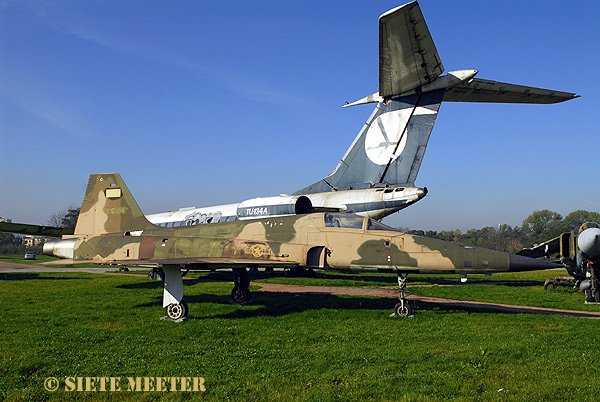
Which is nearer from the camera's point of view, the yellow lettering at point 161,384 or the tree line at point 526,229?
the yellow lettering at point 161,384

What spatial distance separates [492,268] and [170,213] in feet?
67.9

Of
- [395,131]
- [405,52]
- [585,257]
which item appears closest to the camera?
[585,257]

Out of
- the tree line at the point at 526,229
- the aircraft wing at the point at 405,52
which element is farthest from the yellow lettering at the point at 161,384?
the tree line at the point at 526,229

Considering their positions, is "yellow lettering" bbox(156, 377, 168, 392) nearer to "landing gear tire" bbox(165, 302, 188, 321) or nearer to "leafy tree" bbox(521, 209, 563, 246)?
"landing gear tire" bbox(165, 302, 188, 321)

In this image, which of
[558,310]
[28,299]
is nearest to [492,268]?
[558,310]

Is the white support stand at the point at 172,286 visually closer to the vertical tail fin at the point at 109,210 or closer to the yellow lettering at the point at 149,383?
the vertical tail fin at the point at 109,210

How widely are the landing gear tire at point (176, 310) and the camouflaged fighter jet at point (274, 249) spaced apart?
2 centimetres

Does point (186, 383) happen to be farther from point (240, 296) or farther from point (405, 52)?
point (405, 52)

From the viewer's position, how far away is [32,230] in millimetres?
20453

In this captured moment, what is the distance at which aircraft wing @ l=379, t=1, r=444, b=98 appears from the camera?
14.2m

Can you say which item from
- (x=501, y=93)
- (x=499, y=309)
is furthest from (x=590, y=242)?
(x=501, y=93)

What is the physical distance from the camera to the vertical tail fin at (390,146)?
1838cm

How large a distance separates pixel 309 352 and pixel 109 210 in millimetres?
10484

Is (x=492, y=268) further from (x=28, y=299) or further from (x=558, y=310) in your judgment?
(x=28, y=299)
